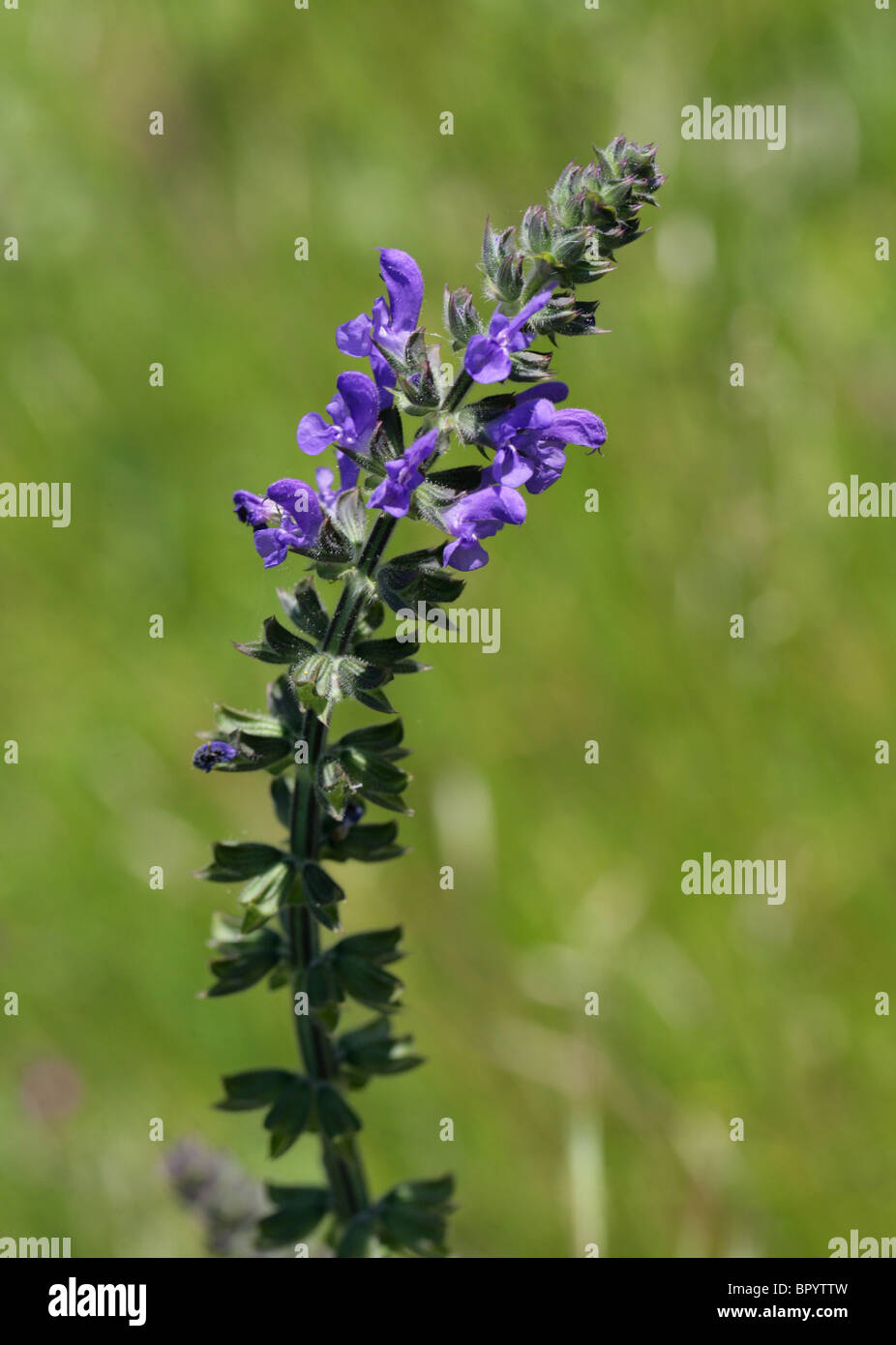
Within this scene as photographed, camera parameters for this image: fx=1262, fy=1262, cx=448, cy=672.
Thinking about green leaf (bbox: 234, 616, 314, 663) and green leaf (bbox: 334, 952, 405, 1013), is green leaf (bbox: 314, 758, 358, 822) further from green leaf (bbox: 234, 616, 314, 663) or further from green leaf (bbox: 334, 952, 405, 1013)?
green leaf (bbox: 334, 952, 405, 1013)

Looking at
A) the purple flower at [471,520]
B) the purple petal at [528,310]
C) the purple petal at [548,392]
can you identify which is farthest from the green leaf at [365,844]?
the purple petal at [528,310]

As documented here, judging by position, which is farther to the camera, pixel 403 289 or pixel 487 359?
pixel 403 289

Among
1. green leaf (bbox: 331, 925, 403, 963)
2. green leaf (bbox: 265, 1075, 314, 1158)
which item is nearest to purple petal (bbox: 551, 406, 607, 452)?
green leaf (bbox: 331, 925, 403, 963)

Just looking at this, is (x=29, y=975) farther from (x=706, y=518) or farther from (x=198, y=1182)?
(x=706, y=518)

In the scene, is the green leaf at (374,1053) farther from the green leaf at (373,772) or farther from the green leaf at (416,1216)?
the green leaf at (373,772)

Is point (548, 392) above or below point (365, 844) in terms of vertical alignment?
above

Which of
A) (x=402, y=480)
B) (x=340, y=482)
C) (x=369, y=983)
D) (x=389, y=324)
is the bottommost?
(x=369, y=983)

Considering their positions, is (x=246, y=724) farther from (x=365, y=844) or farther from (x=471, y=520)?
(x=471, y=520)

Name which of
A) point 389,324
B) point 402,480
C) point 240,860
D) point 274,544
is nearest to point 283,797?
point 240,860

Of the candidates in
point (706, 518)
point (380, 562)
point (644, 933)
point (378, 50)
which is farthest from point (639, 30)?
point (380, 562)
